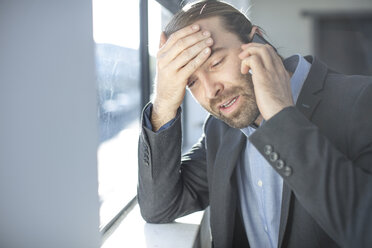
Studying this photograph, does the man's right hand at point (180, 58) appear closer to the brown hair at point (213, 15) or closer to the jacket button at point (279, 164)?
the brown hair at point (213, 15)

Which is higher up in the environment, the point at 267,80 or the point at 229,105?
the point at 267,80

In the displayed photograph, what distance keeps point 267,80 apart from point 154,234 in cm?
74

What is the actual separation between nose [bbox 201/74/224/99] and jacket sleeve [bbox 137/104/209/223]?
153mm

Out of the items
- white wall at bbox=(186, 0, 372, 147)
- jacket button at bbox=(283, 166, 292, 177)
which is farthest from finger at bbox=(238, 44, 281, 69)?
white wall at bbox=(186, 0, 372, 147)

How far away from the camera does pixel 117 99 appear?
1629 millimetres

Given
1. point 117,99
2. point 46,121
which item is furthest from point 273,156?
point 117,99

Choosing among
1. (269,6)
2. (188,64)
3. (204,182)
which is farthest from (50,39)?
(269,6)

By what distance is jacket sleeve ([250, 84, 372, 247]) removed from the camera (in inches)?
31.1

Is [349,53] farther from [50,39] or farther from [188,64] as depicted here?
[50,39]

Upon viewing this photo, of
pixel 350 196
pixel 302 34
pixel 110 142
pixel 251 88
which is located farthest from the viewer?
pixel 302 34

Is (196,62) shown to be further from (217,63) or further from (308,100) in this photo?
(308,100)

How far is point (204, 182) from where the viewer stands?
147cm

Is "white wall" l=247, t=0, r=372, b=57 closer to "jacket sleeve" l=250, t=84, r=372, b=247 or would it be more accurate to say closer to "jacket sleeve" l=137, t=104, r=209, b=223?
"jacket sleeve" l=137, t=104, r=209, b=223

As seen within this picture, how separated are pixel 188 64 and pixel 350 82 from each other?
1.70 feet
